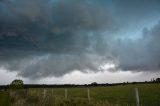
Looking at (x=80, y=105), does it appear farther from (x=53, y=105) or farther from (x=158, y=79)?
(x=158, y=79)

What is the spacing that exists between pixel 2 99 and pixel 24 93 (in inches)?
953

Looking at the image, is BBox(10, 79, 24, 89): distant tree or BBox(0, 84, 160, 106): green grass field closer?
BBox(0, 84, 160, 106): green grass field

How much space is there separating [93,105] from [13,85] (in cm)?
2521

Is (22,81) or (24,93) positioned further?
(22,81)

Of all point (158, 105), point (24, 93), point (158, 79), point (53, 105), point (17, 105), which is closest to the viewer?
point (17, 105)

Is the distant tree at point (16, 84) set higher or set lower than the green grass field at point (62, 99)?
higher

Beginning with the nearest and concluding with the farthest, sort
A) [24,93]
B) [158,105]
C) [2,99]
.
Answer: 1. [2,99]
2. [158,105]
3. [24,93]

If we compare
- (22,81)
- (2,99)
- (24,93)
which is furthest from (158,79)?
(2,99)

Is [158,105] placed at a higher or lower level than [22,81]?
lower

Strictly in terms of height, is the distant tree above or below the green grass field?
above

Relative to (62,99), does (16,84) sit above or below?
above

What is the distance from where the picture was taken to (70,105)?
17.5 m

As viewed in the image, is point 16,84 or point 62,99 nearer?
point 62,99

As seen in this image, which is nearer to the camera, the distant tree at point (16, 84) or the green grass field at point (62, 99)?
the green grass field at point (62, 99)
